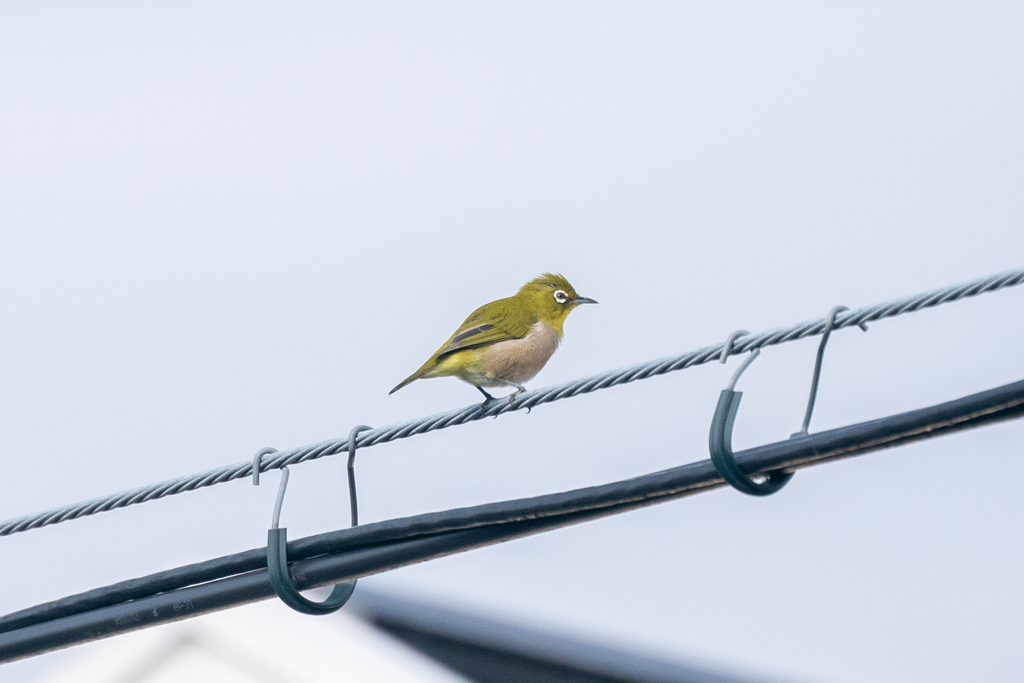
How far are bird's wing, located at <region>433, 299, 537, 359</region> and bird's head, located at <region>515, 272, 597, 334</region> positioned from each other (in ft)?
0.85

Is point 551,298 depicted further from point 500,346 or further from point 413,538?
point 413,538

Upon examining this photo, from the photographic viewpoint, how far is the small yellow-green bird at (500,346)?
7.05m

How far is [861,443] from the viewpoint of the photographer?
2.81m

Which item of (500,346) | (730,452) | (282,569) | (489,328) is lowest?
(282,569)

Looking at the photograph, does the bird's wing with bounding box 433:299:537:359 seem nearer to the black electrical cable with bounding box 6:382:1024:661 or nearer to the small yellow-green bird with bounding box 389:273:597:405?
the small yellow-green bird with bounding box 389:273:597:405

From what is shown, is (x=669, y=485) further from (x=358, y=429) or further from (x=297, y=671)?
(x=297, y=671)

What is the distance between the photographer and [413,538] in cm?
341

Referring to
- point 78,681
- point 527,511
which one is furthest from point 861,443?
point 78,681

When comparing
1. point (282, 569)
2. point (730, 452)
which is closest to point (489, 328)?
point (282, 569)

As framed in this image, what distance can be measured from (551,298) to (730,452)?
205 inches

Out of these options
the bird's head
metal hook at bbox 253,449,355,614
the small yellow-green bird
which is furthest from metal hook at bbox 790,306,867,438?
the bird's head

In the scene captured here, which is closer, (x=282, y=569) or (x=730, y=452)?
(x=730, y=452)

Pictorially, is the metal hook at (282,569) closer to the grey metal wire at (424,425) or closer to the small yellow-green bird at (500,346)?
the grey metal wire at (424,425)

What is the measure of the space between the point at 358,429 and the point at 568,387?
80 centimetres
